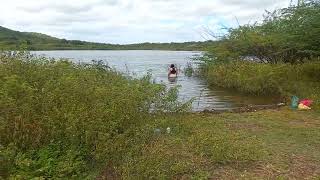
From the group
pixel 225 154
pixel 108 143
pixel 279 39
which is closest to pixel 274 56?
pixel 279 39

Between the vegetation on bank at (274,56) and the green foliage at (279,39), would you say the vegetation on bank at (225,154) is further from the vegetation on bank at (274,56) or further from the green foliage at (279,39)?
the green foliage at (279,39)

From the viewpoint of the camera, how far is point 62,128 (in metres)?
6.19

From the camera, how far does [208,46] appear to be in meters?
29.7

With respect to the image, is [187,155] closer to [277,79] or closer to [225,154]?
[225,154]

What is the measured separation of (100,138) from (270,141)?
3503 millimetres

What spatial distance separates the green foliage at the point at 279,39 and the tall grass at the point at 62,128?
1060cm

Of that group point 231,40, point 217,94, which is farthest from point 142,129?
point 231,40

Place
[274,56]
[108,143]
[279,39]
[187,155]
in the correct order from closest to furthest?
[108,143], [187,155], [279,39], [274,56]

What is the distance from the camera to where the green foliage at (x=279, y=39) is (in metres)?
15.8

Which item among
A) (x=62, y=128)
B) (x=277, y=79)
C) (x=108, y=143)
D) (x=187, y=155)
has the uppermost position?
(x=62, y=128)

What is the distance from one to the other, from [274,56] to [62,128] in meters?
19.6

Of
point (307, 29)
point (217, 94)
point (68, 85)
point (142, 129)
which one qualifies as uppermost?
point (307, 29)

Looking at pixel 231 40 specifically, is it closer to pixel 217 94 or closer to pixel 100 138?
pixel 217 94

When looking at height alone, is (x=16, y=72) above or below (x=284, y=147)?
above
